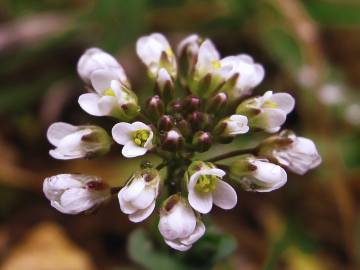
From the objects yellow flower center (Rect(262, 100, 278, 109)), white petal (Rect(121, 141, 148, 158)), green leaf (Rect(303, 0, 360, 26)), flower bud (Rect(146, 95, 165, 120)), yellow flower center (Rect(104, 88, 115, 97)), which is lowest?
green leaf (Rect(303, 0, 360, 26))

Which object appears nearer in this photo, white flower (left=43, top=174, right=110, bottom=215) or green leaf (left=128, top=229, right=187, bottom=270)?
white flower (left=43, top=174, right=110, bottom=215)

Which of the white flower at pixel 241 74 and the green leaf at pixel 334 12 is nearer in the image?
the white flower at pixel 241 74

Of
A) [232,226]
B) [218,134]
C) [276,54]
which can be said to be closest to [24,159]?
[232,226]

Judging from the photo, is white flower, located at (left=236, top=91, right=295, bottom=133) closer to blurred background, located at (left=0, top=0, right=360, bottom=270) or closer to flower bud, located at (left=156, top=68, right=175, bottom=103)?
flower bud, located at (left=156, top=68, right=175, bottom=103)

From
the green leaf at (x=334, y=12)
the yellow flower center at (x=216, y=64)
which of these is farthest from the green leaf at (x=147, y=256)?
the green leaf at (x=334, y=12)

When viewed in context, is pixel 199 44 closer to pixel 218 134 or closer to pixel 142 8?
pixel 218 134

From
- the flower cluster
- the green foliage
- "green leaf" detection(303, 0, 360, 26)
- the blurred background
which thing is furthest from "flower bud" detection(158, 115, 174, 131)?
"green leaf" detection(303, 0, 360, 26)

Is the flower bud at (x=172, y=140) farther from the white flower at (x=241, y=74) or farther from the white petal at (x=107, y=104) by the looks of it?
the white flower at (x=241, y=74)
